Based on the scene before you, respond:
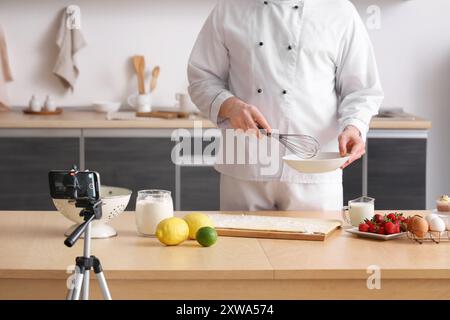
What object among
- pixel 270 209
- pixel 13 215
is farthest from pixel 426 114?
pixel 13 215

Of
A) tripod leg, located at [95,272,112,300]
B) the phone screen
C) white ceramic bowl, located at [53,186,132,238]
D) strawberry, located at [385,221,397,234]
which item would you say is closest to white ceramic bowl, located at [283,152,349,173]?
strawberry, located at [385,221,397,234]

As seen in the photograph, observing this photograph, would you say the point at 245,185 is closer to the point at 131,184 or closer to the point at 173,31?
the point at 131,184

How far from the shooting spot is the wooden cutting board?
85.0 inches

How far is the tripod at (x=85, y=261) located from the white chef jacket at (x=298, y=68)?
94 cm

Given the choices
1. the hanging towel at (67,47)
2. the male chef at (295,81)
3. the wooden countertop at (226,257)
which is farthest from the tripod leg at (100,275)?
the hanging towel at (67,47)

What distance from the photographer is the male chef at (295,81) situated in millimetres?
2568

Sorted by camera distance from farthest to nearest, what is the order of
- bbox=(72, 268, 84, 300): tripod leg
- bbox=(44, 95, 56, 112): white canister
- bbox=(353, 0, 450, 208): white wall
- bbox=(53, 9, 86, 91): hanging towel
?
bbox=(353, 0, 450, 208): white wall
bbox=(53, 9, 86, 91): hanging towel
bbox=(44, 95, 56, 112): white canister
bbox=(72, 268, 84, 300): tripod leg

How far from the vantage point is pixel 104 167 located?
4004 mm

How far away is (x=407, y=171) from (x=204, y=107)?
1751mm

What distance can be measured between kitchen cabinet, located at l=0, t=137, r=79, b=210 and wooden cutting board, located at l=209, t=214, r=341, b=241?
71.1 inches

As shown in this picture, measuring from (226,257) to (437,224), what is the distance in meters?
0.57

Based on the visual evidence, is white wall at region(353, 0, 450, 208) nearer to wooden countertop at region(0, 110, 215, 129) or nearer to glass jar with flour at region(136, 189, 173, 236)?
wooden countertop at region(0, 110, 215, 129)

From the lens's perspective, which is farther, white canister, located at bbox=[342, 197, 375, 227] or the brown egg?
white canister, located at bbox=[342, 197, 375, 227]
